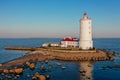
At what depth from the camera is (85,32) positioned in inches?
2442

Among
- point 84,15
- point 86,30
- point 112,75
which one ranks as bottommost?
point 112,75

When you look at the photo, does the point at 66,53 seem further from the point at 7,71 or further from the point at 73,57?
the point at 7,71

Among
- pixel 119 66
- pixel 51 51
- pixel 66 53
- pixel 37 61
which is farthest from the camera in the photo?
pixel 51 51

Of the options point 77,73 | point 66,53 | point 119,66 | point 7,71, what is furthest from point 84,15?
point 7,71

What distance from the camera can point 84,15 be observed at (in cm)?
6266

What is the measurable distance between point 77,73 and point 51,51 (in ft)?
85.2

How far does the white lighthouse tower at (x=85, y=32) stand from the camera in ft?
203

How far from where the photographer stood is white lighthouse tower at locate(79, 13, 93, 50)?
62.0 m

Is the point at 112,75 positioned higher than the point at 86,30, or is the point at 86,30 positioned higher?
the point at 86,30

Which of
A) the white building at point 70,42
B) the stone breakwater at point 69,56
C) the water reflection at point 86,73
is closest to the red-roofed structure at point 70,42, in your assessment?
the white building at point 70,42

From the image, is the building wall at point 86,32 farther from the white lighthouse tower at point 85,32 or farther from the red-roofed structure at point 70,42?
the red-roofed structure at point 70,42

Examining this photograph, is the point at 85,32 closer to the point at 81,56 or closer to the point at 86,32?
the point at 86,32

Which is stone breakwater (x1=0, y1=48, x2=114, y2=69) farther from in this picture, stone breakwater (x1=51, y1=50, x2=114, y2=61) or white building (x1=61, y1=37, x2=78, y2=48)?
white building (x1=61, y1=37, x2=78, y2=48)

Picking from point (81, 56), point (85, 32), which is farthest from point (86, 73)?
point (85, 32)
